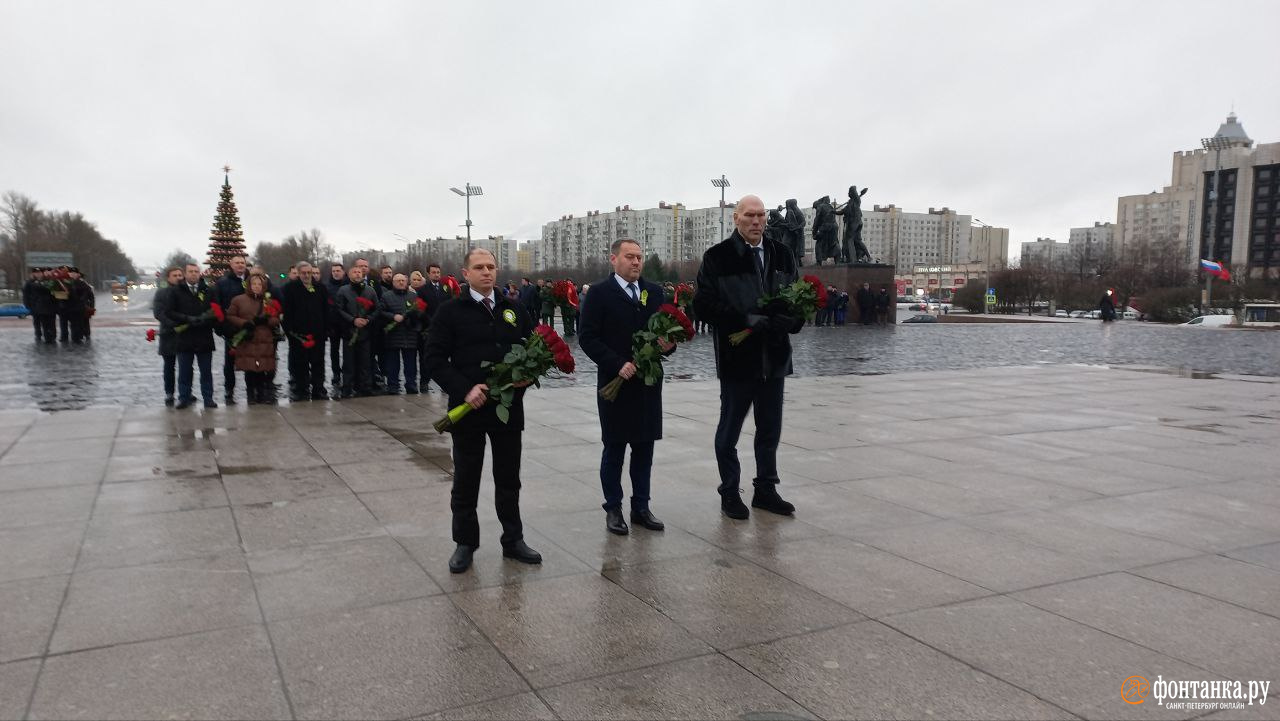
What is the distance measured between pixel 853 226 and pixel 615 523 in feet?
111

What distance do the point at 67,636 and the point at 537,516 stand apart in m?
2.71

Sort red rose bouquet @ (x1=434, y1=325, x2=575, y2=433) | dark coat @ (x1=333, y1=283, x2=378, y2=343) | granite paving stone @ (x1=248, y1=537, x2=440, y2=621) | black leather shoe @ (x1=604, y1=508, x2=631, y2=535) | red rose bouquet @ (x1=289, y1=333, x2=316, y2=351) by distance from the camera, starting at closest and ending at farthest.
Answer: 1. granite paving stone @ (x1=248, y1=537, x2=440, y2=621)
2. red rose bouquet @ (x1=434, y1=325, x2=575, y2=433)
3. black leather shoe @ (x1=604, y1=508, x2=631, y2=535)
4. red rose bouquet @ (x1=289, y1=333, x2=316, y2=351)
5. dark coat @ (x1=333, y1=283, x2=378, y2=343)

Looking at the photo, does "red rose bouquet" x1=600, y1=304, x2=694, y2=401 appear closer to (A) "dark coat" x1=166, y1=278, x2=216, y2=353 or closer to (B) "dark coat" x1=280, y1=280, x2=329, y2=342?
(A) "dark coat" x1=166, y1=278, x2=216, y2=353

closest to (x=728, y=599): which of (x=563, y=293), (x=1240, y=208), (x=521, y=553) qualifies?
(x=521, y=553)

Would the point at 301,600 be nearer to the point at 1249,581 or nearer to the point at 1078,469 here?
the point at 1249,581

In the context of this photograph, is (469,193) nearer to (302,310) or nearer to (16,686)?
(302,310)

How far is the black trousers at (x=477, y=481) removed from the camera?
15.3 ft

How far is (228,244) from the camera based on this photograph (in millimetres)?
54031

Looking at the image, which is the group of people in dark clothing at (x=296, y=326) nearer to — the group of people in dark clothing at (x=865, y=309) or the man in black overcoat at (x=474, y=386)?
the man in black overcoat at (x=474, y=386)

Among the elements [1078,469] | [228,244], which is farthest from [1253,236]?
[1078,469]

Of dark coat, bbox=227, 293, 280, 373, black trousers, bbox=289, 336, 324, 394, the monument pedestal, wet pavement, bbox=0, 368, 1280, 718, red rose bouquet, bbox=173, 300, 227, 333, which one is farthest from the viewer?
the monument pedestal

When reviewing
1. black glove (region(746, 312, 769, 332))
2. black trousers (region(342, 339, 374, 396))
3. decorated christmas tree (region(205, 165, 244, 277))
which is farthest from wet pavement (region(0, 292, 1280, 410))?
decorated christmas tree (region(205, 165, 244, 277))

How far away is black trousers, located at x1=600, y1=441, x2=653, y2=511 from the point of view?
5398 millimetres

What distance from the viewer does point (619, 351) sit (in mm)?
5352
